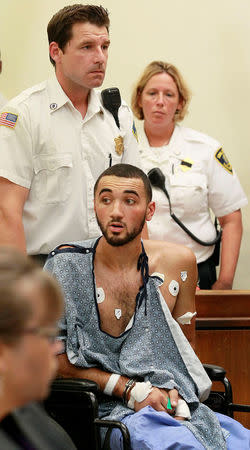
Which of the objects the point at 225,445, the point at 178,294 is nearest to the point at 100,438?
the point at 225,445

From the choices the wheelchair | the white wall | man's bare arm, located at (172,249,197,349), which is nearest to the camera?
→ the wheelchair

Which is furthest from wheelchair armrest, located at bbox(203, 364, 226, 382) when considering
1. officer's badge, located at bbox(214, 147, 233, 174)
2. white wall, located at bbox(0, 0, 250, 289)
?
white wall, located at bbox(0, 0, 250, 289)

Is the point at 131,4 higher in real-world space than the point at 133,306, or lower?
higher

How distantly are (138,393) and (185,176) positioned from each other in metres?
1.57

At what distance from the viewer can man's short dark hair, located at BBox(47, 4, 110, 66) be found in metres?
2.79

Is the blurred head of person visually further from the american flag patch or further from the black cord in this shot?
the black cord

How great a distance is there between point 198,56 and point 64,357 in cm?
285

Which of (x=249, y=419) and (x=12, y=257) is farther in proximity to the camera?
(x=249, y=419)

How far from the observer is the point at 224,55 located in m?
4.73

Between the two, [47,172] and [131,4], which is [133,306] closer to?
[47,172]

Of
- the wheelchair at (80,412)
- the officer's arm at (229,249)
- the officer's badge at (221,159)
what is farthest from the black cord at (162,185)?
the wheelchair at (80,412)

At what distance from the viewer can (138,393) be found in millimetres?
2225

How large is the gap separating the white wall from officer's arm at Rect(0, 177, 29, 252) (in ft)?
6.98

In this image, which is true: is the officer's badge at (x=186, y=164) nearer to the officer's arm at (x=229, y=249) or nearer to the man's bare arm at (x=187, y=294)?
the officer's arm at (x=229, y=249)
